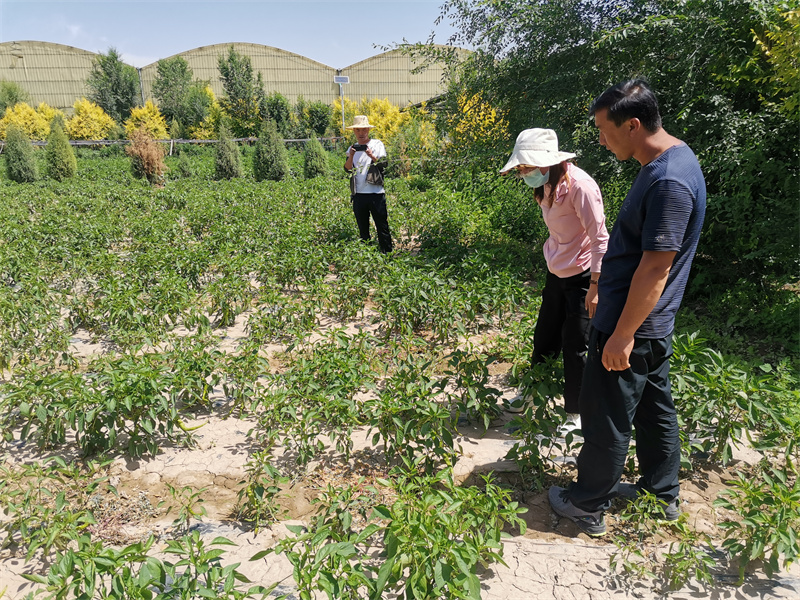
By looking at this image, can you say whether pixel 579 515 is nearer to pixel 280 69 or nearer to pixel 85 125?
pixel 85 125

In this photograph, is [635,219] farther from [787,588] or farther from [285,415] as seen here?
[285,415]

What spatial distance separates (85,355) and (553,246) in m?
3.46

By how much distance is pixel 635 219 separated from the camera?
181 centimetres

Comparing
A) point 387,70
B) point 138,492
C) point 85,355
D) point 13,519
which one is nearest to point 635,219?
point 138,492

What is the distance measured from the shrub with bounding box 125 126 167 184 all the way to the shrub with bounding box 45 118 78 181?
1958 mm

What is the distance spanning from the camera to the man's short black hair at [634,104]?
5.86 ft

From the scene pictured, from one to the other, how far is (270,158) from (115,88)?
71.5 feet

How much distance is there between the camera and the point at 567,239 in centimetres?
255

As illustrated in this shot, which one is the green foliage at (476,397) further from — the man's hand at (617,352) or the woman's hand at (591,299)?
the man's hand at (617,352)

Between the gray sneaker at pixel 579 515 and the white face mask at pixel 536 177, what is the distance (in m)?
1.39

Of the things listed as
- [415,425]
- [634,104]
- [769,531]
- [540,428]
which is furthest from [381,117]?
[769,531]

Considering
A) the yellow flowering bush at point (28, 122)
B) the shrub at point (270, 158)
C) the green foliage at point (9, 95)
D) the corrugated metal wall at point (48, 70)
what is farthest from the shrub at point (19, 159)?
the corrugated metal wall at point (48, 70)

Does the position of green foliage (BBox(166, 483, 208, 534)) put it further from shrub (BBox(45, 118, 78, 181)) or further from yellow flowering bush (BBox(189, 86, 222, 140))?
yellow flowering bush (BBox(189, 86, 222, 140))

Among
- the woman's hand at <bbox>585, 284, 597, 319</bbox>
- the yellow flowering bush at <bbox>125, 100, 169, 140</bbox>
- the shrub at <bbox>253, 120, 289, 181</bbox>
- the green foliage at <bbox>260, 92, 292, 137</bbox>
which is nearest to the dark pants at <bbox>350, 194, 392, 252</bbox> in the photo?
the woman's hand at <bbox>585, 284, 597, 319</bbox>
